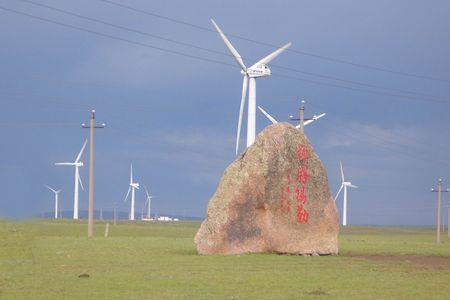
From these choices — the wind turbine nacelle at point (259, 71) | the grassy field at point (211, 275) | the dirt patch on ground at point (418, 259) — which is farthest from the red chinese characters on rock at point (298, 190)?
the wind turbine nacelle at point (259, 71)

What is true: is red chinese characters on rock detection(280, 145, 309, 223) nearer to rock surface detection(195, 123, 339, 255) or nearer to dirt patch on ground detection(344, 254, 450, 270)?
rock surface detection(195, 123, 339, 255)

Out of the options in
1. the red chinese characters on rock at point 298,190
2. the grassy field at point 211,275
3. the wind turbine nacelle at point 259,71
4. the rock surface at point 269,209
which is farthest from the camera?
the wind turbine nacelle at point 259,71

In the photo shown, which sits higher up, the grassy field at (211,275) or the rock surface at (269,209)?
the rock surface at (269,209)

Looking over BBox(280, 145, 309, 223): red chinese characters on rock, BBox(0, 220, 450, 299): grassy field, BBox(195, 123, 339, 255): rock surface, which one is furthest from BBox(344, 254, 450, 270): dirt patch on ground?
BBox(280, 145, 309, 223): red chinese characters on rock

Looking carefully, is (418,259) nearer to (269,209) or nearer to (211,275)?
(269,209)

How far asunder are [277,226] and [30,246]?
13.7 m

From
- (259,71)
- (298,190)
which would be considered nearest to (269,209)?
(298,190)

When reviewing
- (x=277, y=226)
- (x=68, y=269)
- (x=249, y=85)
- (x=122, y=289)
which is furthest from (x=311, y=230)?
(x=249, y=85)

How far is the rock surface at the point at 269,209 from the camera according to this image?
3775 centimetres

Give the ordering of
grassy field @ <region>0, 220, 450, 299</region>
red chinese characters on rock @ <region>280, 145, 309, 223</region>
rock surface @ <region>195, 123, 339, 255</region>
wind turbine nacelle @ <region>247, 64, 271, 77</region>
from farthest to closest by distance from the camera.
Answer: wind turbine nacelle @ <region>247, 64, 271, 77</region>, red chinese characters on rock @ <region>280, 145, 309, 223</region>, rock surface @ <region>195, 123, 339, 255</region>, grassy field @ <region>0, 220, 450, 299</region>

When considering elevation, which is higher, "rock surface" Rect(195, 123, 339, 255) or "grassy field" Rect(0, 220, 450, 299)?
"rock surface" Rect(195, 123, 339, 255)

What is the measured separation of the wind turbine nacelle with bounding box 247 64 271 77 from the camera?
5866 cm

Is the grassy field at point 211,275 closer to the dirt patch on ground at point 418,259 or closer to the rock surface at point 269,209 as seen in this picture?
the dirt patch on ground at point 418,259

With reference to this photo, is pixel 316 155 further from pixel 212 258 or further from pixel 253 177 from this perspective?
pixel 212 258
